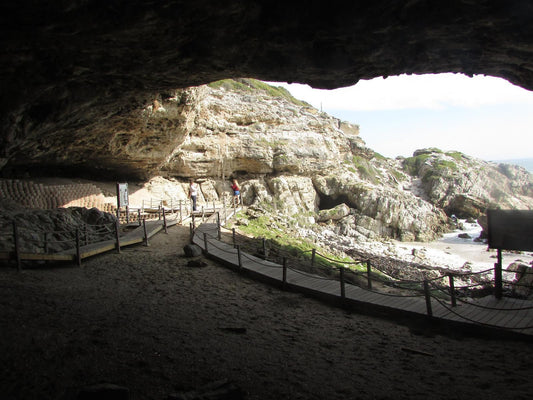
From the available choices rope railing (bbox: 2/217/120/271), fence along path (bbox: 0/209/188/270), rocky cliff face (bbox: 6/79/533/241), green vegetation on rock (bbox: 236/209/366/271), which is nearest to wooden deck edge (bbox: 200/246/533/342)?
fence along path (bbox: 0/209/188/270)

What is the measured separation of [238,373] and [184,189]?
2523 cm

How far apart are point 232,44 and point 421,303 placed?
25.2 feet

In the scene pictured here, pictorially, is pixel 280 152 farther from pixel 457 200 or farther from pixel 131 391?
pixel 131 391

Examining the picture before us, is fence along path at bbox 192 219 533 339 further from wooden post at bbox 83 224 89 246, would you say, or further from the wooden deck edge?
wooden post at bbox 83 224 89 246

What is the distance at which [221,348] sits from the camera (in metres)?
5.61

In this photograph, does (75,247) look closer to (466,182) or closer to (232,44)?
(232,44)

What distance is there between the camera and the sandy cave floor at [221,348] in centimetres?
439

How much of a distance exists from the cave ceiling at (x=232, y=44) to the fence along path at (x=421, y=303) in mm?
5522

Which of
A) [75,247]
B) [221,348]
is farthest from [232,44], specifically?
[75,247]

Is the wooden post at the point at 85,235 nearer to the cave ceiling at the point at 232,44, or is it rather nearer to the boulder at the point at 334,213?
the cave ceiling at the point at 232,44

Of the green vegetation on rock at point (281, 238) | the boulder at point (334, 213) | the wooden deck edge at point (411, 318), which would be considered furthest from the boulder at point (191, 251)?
the boulder at point (334, 213)

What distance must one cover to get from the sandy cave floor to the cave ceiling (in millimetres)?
5088

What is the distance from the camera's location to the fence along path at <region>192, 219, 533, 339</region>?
6.56 m

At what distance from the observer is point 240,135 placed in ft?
99.9
